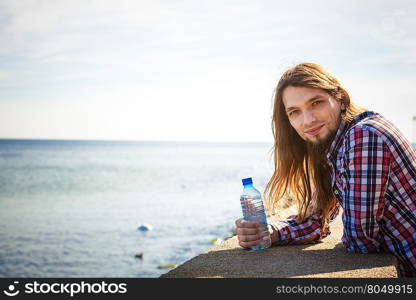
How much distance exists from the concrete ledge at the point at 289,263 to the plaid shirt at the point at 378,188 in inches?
5.3

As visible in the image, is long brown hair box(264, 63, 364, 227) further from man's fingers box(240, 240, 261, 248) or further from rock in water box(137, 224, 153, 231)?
rock in water box(137, 224, 153, 231)

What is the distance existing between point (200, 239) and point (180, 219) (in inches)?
228

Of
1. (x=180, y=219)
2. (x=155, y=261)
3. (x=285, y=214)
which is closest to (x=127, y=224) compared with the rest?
(x=180, y=219)

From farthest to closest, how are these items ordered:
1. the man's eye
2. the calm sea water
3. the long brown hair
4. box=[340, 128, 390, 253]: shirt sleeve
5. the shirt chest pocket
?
the calm sea water
the long brown hair
the man's eye
the shirt chest pocket
box=[340, 128, 390, 253]: shirt sleeve

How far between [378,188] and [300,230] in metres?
0.99

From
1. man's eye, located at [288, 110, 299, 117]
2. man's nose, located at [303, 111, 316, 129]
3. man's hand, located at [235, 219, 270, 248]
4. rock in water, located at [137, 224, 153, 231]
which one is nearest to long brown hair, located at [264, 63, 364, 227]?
man's eye, located at [288, 110, 299, 117]

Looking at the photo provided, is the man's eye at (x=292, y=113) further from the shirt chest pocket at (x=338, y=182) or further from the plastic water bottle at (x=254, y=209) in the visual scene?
the plastic water bottle at (x=254, y=209)

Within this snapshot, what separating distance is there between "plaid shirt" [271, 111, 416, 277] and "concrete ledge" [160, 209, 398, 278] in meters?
0.13

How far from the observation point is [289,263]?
2.83 m

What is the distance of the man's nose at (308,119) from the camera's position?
117 inches

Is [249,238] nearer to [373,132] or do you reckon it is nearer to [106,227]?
[373,132]

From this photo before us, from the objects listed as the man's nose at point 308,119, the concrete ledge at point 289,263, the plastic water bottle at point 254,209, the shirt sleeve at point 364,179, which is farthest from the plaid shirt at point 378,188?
the plastic water bottle at point 254,209

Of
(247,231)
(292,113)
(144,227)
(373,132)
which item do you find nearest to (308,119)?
(292,113)

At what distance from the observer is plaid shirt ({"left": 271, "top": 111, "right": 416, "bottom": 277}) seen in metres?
2.52
